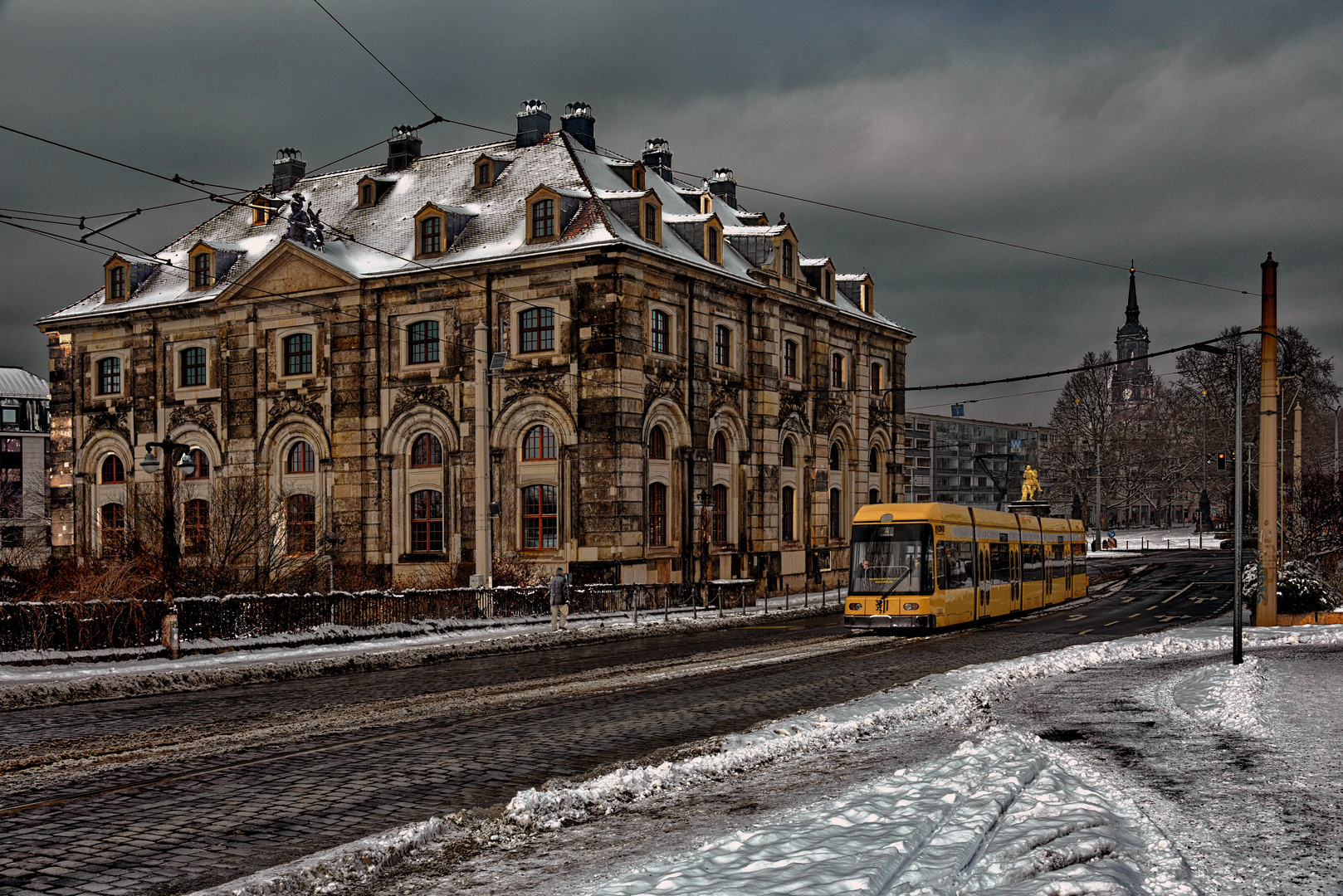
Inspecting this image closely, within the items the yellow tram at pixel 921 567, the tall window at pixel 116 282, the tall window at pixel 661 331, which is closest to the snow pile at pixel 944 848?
the yellow tram at pixel 921 567

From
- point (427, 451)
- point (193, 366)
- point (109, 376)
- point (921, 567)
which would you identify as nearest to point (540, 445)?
point (427, 451)

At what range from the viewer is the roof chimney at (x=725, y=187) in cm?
5531

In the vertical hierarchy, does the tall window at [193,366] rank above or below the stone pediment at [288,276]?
below

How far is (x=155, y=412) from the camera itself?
48219 millimetres

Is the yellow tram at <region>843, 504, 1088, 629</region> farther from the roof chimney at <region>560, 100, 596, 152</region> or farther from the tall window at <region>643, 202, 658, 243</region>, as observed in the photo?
the roof chimney at <region>560, 100, 596, 152</region>

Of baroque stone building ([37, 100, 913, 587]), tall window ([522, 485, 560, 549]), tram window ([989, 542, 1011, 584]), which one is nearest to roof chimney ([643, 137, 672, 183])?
baroque stone building ([37, 100, 913, 587])

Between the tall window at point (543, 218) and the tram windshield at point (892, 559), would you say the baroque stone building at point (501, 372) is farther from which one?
the tram windshield at point (892, 559)

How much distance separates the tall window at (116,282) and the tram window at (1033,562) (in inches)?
1450

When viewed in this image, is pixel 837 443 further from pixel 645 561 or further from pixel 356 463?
pixel 356 463

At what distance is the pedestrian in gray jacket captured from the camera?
29547 mm

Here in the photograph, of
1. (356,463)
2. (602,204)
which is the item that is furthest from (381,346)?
(602,204)

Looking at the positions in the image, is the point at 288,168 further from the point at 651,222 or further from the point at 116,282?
the point at 651,222

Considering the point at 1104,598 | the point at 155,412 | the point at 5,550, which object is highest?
the point at 155,412

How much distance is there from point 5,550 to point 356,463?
569 inches
